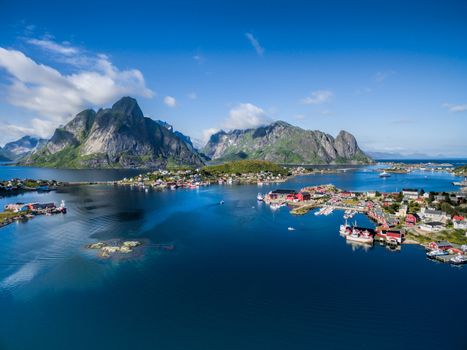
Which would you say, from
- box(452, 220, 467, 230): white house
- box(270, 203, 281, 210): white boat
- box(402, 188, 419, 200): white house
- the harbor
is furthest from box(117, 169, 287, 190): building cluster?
box(452, 220, 467, 230): white house

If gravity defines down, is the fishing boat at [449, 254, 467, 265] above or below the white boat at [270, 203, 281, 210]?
below

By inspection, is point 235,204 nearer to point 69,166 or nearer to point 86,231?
point 86,231

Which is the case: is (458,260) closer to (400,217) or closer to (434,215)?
(434,215)

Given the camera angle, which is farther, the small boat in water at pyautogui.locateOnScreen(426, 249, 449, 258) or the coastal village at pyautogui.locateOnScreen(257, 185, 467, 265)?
the coastal village at pyautogui.locateOnScreen(257, 185, 467, 265)

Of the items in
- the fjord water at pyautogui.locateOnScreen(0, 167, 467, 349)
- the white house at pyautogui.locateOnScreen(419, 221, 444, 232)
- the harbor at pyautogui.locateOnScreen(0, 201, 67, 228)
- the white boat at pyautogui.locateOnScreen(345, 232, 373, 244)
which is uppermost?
the harbor at pyautogui.locateOnScreen(0, 201, 67, 228)

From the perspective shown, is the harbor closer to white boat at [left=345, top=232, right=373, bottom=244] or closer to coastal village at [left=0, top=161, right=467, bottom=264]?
coastal village at [left=0, top=161, right=467, bottom=264]

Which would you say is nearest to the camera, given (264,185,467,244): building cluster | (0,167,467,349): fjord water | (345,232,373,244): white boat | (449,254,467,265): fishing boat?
(0,167,467,349): fjord water

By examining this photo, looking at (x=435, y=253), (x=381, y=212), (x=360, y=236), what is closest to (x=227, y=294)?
(x=360, y=236)

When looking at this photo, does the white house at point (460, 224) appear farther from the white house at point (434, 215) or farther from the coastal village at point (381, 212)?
the white house at point (434, 215)

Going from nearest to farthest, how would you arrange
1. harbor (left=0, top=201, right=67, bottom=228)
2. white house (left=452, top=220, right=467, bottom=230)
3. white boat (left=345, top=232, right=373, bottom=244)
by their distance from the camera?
white boat (left=345, top=232, right=373, bottom=244) < white house (left=452, top=220, right=467, bottom=230) < harbor (left=0, top=201, right=67, bottom=228)
